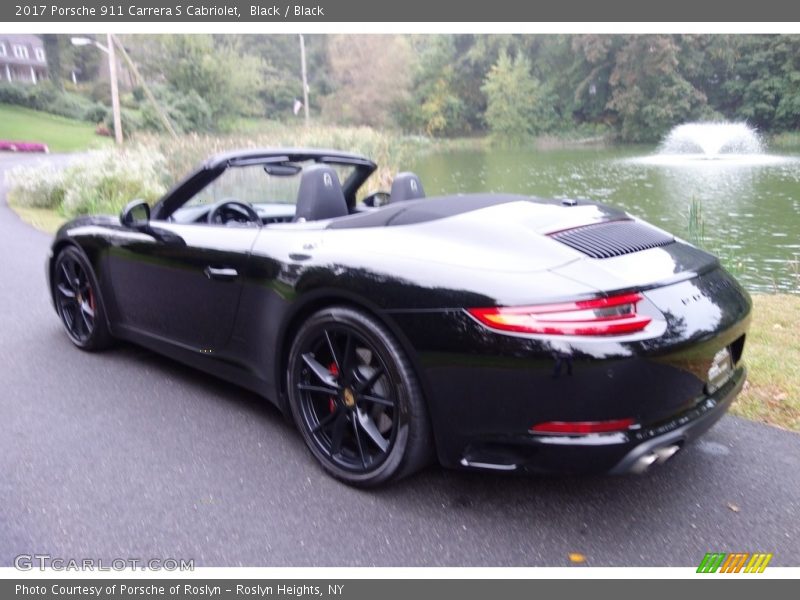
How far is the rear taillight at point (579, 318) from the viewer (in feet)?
6.51

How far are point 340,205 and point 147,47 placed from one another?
106ft

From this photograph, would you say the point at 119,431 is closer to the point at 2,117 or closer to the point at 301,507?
the point at 301,507

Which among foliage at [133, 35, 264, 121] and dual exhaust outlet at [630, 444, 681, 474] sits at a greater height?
foliage at [133, 35, 264, 121]

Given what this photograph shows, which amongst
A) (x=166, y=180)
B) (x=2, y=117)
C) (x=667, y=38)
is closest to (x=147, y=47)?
(x=2, y=117)

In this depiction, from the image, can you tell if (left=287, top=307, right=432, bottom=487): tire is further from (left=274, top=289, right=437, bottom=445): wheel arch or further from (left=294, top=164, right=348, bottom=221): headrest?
(left=294, top=164, right=348, bottom=221): headrest

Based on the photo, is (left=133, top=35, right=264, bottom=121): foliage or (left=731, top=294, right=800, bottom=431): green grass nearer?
(left=731, top=294, right=800, bottom=431): green grass

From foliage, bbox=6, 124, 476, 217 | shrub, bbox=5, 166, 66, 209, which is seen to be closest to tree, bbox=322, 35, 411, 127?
foliage, bbox=6, 124, 476, 217

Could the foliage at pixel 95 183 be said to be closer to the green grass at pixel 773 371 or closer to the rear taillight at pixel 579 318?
the green grass at pixel 773 371

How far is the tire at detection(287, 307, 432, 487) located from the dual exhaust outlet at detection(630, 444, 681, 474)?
719 millimetres

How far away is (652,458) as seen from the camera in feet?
6.70

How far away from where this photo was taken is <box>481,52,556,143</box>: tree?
1953 inches

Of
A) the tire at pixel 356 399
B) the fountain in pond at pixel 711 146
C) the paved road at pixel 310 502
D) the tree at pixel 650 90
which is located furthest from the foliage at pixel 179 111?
the tree at pixel 650 90

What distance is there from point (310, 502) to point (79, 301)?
2.58 meters

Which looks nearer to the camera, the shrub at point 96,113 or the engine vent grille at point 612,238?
the engine vent grille at point 612,238
